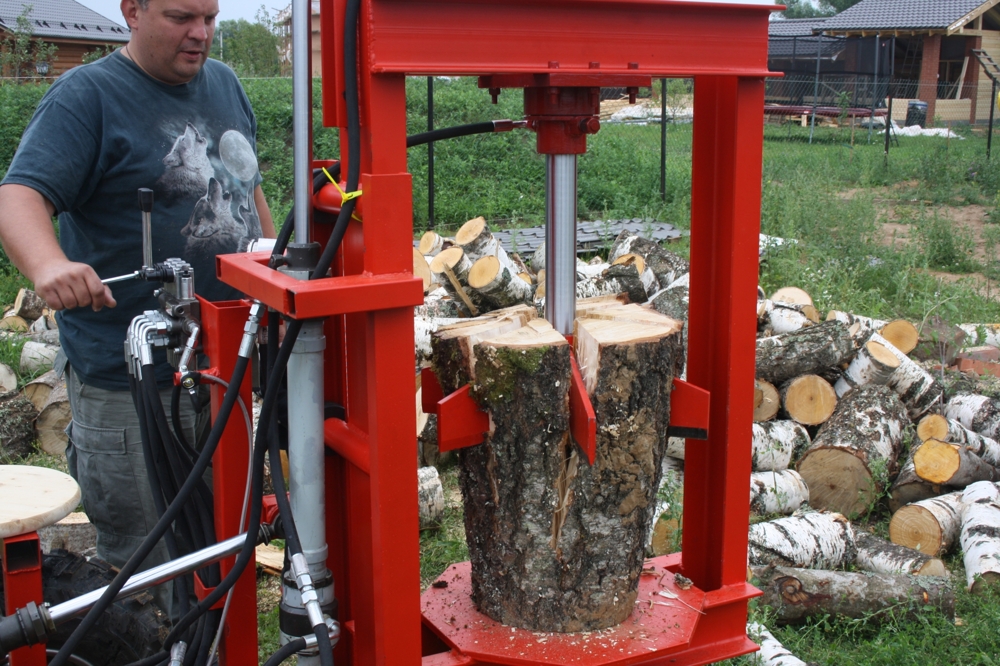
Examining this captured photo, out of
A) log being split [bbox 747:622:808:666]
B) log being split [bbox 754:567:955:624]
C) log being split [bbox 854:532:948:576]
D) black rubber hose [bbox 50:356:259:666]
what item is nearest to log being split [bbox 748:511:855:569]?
log being split [bbox 854:532:948:576]

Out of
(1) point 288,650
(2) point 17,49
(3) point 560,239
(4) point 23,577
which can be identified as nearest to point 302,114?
(3) point 560,239

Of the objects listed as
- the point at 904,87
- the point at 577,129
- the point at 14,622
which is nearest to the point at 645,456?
the point at 577,129

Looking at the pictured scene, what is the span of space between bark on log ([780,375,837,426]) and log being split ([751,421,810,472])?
0.18 meters

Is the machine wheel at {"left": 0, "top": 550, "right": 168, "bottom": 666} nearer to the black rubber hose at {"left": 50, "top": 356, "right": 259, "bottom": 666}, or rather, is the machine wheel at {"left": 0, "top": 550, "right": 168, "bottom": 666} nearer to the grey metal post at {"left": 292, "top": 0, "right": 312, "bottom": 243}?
the black rubber hose at {"left": 50, "top": 356, "right": 259, "bottom": 666}

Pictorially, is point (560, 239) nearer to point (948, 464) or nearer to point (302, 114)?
point (302, 114)

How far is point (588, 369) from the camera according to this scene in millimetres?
2182

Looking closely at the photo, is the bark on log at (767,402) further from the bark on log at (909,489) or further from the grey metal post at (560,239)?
the grey metal post at (560,239)

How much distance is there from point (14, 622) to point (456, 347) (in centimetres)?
111

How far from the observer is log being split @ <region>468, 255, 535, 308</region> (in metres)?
5.65

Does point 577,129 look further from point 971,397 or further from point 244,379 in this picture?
point 971,397

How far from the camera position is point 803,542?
3617mm

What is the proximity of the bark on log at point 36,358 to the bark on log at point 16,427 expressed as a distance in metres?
0.51

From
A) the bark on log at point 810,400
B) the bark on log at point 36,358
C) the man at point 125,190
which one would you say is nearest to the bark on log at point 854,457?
the bark on log at point 810,400

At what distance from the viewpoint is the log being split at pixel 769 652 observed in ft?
9.23
